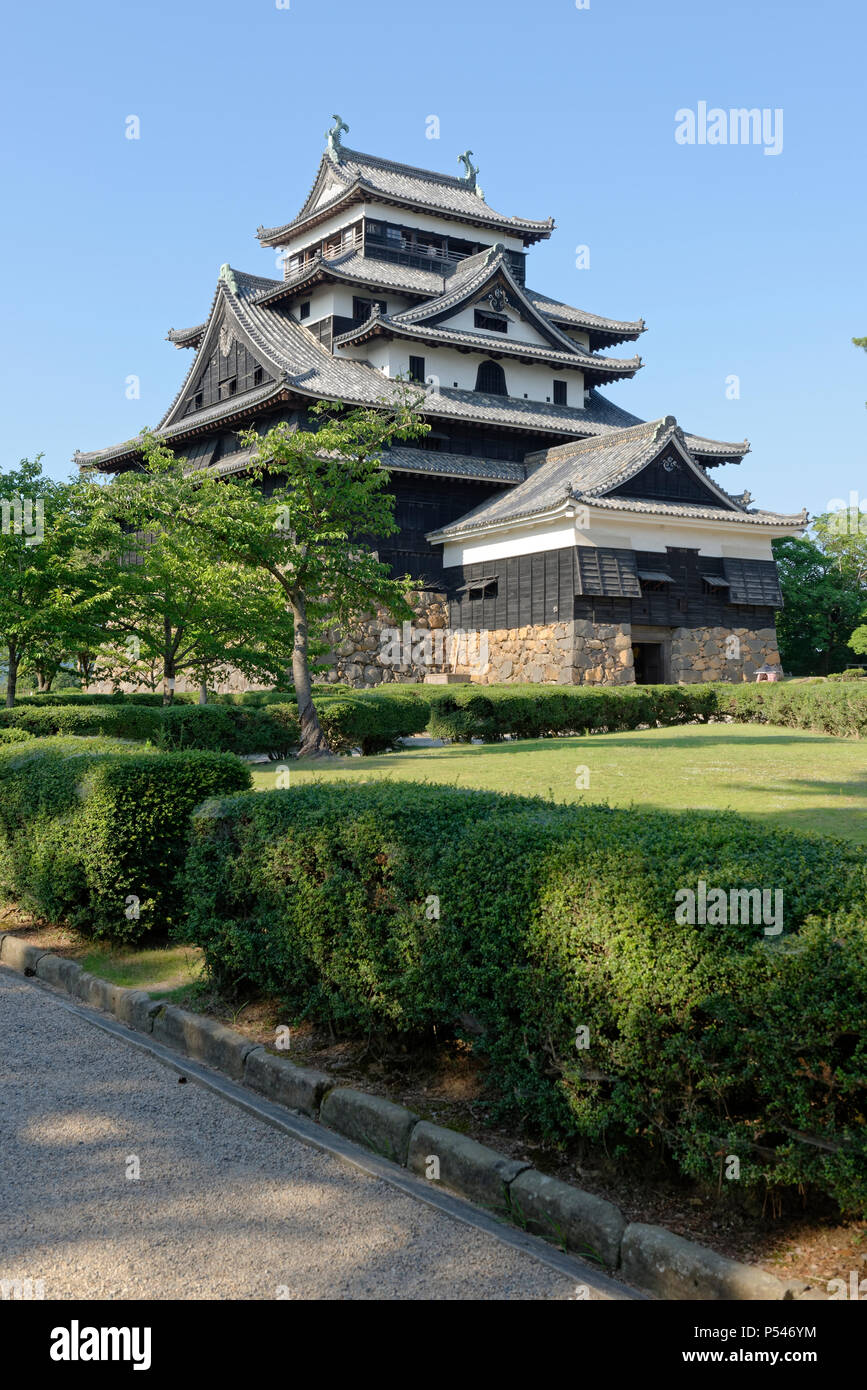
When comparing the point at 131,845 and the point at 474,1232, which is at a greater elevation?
the point at 131,845

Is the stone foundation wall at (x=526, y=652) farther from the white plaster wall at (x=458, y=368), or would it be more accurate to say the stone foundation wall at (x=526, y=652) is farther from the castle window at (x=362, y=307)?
the castle window at (x=362, y=307)

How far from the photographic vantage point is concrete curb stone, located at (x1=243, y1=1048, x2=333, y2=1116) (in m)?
4.93

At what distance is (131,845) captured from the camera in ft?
23.6

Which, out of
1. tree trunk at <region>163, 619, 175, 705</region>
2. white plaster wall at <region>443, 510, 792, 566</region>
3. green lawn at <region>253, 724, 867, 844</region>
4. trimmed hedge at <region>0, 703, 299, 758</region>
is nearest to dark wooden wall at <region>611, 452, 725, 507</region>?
white plaster wall at <region>443, 510, 792, 566</region>

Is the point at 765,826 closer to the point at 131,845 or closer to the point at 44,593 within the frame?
the point at 131,845

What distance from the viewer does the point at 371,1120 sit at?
4.59 m

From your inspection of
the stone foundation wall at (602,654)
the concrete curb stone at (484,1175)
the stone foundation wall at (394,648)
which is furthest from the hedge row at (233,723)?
the concrete curb stone at (484,1175)

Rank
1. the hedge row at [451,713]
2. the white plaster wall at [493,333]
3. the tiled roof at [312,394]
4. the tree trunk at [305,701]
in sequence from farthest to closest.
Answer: the white plaster wall at [493,333]
the tiled roof at [312,394]
the tree trunk at [305,701]
the hedge row at [451,713]

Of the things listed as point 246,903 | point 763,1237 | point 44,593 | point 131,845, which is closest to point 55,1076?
point 246,903

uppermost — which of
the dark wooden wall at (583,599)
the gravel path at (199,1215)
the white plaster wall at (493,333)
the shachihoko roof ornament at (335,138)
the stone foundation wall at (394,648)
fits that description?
the shachihoko roof ornament at (335,138)

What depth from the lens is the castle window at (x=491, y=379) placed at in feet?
124

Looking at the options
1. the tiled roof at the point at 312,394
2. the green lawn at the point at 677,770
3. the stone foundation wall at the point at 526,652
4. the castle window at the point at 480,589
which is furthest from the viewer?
the castle window at the point at 480,589

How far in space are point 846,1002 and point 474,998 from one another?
168cm

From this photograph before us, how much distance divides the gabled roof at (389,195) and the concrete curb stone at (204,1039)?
39421 mm
